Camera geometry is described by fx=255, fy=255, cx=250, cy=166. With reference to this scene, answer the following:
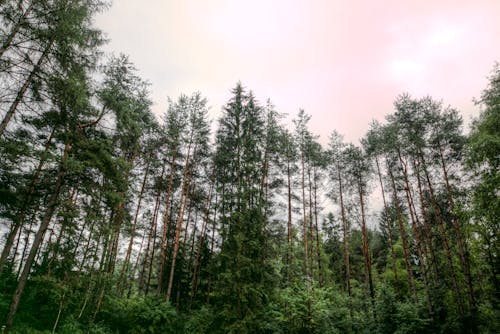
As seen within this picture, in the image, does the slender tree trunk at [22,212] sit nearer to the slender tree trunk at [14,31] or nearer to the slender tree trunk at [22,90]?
the slender tree trunk at [22,90]

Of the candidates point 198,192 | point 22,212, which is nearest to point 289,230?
point 198,192

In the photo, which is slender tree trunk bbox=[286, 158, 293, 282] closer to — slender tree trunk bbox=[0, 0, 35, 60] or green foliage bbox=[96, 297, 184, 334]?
green foliage bbox=[96, 297, 184, 334]

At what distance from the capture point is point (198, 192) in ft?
68.4

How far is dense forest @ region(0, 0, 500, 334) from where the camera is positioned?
819 centimetres

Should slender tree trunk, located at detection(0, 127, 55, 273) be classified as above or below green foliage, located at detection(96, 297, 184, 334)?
above

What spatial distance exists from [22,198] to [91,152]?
457cm

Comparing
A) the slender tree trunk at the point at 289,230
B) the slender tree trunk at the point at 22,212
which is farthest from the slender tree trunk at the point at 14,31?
the slender tree trunk at the point at 289,230

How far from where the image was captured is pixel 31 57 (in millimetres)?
7457

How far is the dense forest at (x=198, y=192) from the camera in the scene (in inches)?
322

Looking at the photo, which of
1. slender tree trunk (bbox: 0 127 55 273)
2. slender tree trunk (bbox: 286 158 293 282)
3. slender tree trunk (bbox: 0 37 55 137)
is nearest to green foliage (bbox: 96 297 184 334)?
slender tree trunk (bbox: 0 127 55 273)

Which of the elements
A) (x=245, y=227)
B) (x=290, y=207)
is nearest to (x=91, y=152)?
(x=245, y=227)

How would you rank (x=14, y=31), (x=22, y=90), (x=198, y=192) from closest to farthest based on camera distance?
(x=14, y=31) → (x=22, y=90) → (x=198, y=192)

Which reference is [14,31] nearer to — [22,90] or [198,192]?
[22,90]

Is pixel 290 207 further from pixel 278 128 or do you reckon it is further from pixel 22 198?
pixel 22 198
